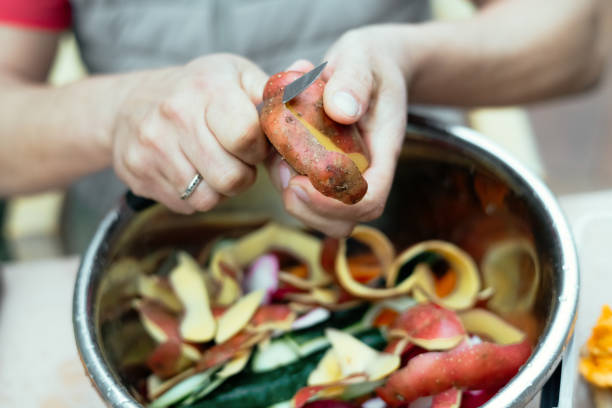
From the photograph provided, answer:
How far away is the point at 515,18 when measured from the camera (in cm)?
80

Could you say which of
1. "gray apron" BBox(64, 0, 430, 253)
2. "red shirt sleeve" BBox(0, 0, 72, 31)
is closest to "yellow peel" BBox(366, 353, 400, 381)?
"gray apron" BBox(64, 0, 430, 253)

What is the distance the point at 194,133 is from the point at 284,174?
8 cm

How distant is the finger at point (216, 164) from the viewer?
494 millimetres

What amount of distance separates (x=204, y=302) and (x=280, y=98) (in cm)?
23

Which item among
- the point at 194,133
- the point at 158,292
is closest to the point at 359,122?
the point at 194,133

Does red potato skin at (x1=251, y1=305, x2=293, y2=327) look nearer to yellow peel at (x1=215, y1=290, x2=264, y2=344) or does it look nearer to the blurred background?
yellow peel at (x1=215, y1=290, x2=264, y2=344)

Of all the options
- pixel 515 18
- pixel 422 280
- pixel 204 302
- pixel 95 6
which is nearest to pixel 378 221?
pixel 422 280

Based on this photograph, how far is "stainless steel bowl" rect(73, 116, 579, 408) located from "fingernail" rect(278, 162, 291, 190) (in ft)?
0.39

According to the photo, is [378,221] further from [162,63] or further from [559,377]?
[162,63]

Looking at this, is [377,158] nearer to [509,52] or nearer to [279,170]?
[279,170]

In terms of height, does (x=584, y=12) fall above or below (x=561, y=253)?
above

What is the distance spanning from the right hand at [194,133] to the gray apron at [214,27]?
226mm

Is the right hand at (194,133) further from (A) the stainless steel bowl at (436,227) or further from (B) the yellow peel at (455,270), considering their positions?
(B) the yellow peel at (455,270)

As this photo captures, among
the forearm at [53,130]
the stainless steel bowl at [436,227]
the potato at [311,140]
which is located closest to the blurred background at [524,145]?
the forearm at [53,130]
